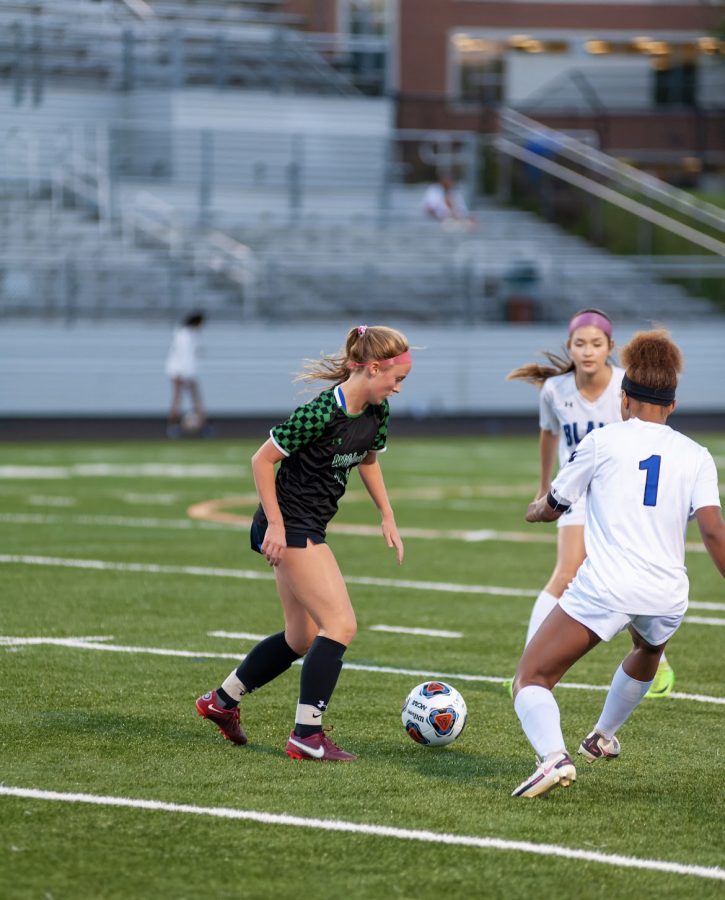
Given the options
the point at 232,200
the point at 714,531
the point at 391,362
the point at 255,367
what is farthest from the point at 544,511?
the point at 232,200

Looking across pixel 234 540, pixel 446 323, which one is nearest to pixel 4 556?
pixel 234 540

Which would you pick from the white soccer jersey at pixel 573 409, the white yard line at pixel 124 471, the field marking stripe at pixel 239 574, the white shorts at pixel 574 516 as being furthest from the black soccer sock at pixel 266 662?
the white yard line at pixel 124 471

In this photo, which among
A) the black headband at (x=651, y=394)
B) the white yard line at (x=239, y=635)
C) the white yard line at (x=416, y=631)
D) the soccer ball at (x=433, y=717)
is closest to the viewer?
the black headband at (x=651, y=394)

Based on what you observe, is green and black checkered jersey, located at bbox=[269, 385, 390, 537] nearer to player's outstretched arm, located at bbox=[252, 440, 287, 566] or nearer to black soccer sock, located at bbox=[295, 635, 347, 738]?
player's outstretched arm, located at bbox=[252, 440, 287, 566]

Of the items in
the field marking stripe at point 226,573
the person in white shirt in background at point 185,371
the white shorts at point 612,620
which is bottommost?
the person in white shirt in background at point 185,371

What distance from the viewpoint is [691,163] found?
42.9 metres

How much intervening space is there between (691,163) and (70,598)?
114 feet

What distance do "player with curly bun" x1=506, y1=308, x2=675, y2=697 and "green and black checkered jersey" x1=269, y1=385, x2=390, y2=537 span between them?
1.73 meters

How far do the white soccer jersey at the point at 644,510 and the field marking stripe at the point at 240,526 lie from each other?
28.2 feet

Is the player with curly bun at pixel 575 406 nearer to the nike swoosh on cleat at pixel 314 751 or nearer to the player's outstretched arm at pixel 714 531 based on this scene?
the nike swoosh on cleat at pixel 314 751

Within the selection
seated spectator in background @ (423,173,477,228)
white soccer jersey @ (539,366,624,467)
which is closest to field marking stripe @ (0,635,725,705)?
white soccer jersey @ (539,366,624,467)

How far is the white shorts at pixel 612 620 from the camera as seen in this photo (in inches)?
228

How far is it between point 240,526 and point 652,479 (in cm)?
976

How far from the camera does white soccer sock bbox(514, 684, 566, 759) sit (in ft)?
18.9
